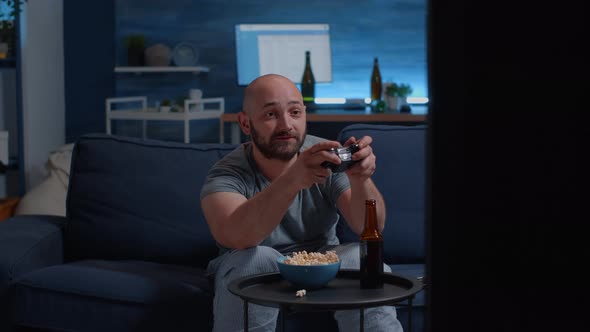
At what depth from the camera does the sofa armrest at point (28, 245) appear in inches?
89.7

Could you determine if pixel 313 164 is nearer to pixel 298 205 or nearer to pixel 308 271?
pixel 308 271

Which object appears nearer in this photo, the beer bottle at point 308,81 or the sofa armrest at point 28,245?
the sofa armrest at point 28,245

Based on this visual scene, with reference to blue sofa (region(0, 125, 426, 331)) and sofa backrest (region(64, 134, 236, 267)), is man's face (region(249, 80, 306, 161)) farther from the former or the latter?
sofa backrest (region(64, 134, 236, 267))

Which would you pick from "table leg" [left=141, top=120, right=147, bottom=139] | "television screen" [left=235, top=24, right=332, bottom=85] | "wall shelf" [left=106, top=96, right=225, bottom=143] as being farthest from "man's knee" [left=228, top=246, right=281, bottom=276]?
"table leg" [left=141, top=120, right=147, bottom=139]

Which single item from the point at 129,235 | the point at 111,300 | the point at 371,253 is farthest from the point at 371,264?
the point at 129,235

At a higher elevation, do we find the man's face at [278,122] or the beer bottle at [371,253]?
the man's face at [278,122]

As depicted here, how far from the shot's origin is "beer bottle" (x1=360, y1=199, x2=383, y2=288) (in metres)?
1.69

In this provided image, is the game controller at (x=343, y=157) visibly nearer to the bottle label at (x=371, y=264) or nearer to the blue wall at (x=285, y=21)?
the bottle label at (x=371, y=264)

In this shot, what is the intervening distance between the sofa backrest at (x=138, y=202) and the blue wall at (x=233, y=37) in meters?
2.66

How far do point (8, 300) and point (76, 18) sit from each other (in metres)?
3.23

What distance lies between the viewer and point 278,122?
2.11 meters

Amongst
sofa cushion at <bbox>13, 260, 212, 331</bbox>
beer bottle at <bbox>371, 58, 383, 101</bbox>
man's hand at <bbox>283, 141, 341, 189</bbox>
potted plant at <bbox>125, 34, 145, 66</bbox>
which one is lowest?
sofa cushion at <bbox>13, 260, 212, 331</bbox>

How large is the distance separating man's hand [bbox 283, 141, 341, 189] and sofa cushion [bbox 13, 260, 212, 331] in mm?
543

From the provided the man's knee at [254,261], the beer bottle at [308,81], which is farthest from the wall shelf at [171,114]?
the man's knee at [254,261]
